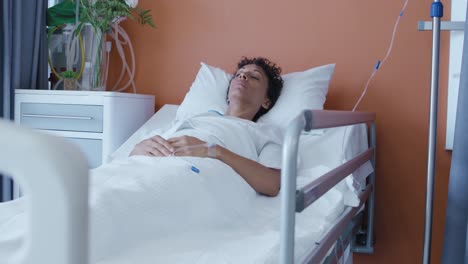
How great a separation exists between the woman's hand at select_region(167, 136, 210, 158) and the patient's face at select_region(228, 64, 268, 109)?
0.46 metres

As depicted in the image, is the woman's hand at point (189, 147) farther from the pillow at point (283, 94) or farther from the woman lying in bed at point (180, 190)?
the pillow at point (283, 94)

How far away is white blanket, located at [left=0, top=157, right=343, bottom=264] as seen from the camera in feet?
3.12

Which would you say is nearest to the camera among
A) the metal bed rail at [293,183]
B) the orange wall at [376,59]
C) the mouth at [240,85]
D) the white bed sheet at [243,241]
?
the metal bed rail at [293,183]

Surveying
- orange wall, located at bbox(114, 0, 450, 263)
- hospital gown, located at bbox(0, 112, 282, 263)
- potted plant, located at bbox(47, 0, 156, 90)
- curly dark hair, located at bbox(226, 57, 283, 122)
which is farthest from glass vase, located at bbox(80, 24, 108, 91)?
hospital gown, located at bbox(0, 112, 282, 263)

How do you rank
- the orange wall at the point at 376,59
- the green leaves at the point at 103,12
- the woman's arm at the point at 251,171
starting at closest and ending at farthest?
the woman's arm at the point at 251,171 → the orange wall at the point at 376,59 → the green leaves at the point at 103,12

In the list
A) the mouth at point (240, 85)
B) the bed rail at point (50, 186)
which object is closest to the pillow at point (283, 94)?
the mouth at point (240, 85)

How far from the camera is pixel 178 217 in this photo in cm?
116

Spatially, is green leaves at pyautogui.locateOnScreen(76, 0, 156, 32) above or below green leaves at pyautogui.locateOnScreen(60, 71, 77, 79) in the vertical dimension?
above

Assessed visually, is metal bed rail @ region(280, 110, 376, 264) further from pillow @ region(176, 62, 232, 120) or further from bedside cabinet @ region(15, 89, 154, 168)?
bedside cabinet @ region(15, 89, 154, 168)

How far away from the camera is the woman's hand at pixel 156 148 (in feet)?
4.84

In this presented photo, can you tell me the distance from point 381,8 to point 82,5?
1.49m

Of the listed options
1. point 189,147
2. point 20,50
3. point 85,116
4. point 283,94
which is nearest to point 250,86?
point 283,94

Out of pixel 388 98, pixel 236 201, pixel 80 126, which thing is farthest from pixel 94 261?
pixel 388 98

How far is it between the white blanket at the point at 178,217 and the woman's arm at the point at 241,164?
0.11ft
